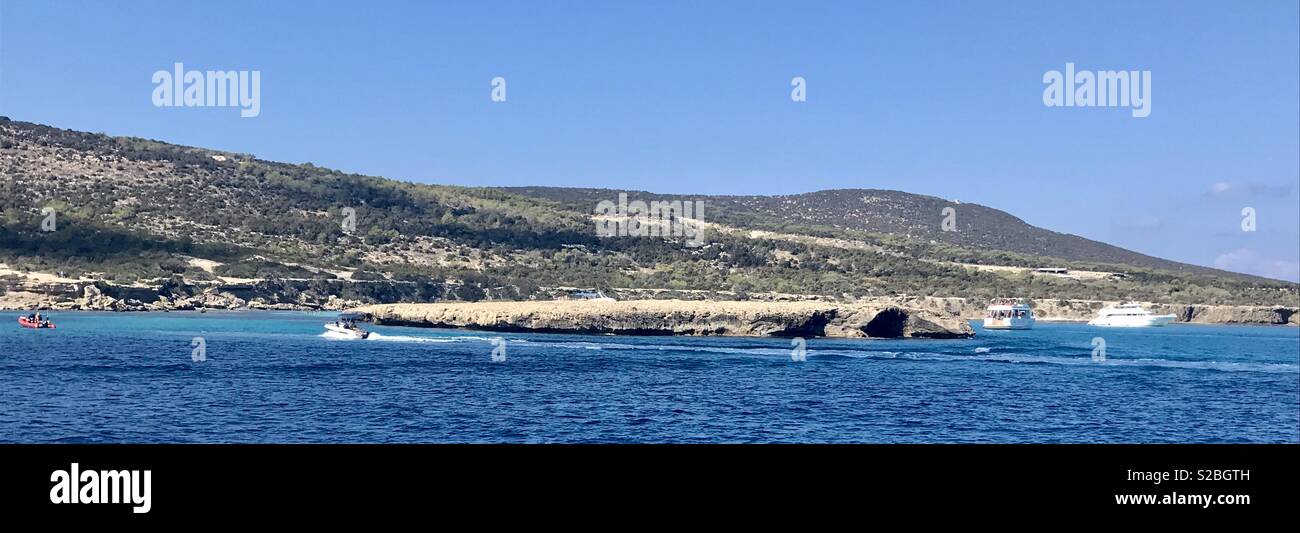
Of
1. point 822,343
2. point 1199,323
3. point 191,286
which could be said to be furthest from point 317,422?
point 1199,323

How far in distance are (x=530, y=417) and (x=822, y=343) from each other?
5475 cm

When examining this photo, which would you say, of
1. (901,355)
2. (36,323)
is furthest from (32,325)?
(901,355)

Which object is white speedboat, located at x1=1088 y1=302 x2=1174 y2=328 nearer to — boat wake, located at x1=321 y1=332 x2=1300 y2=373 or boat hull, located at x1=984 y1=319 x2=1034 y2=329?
boat hull, located at x1=984 y1=319 x2=1034 y2=329

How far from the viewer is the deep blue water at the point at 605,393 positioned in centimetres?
3819

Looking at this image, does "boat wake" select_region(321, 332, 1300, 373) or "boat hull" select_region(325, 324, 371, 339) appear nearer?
"boat wake" select_region(321, 332, 1300, 373)

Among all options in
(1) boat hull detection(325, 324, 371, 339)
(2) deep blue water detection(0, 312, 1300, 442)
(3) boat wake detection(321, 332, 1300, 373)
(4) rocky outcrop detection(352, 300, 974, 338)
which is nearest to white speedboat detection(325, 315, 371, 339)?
(1) boat hull detection(325, 324, 371, 339)

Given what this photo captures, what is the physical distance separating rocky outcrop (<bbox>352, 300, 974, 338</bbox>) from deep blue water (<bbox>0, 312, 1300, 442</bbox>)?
13.9m

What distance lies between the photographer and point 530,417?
134 ft

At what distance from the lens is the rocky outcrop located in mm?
101188

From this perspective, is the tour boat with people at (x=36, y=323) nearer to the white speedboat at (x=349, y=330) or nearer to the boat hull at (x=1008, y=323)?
the white speedboat at (x=349, y=330)

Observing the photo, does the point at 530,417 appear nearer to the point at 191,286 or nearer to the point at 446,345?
the point at 446,345

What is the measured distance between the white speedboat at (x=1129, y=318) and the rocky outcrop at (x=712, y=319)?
248 feet
